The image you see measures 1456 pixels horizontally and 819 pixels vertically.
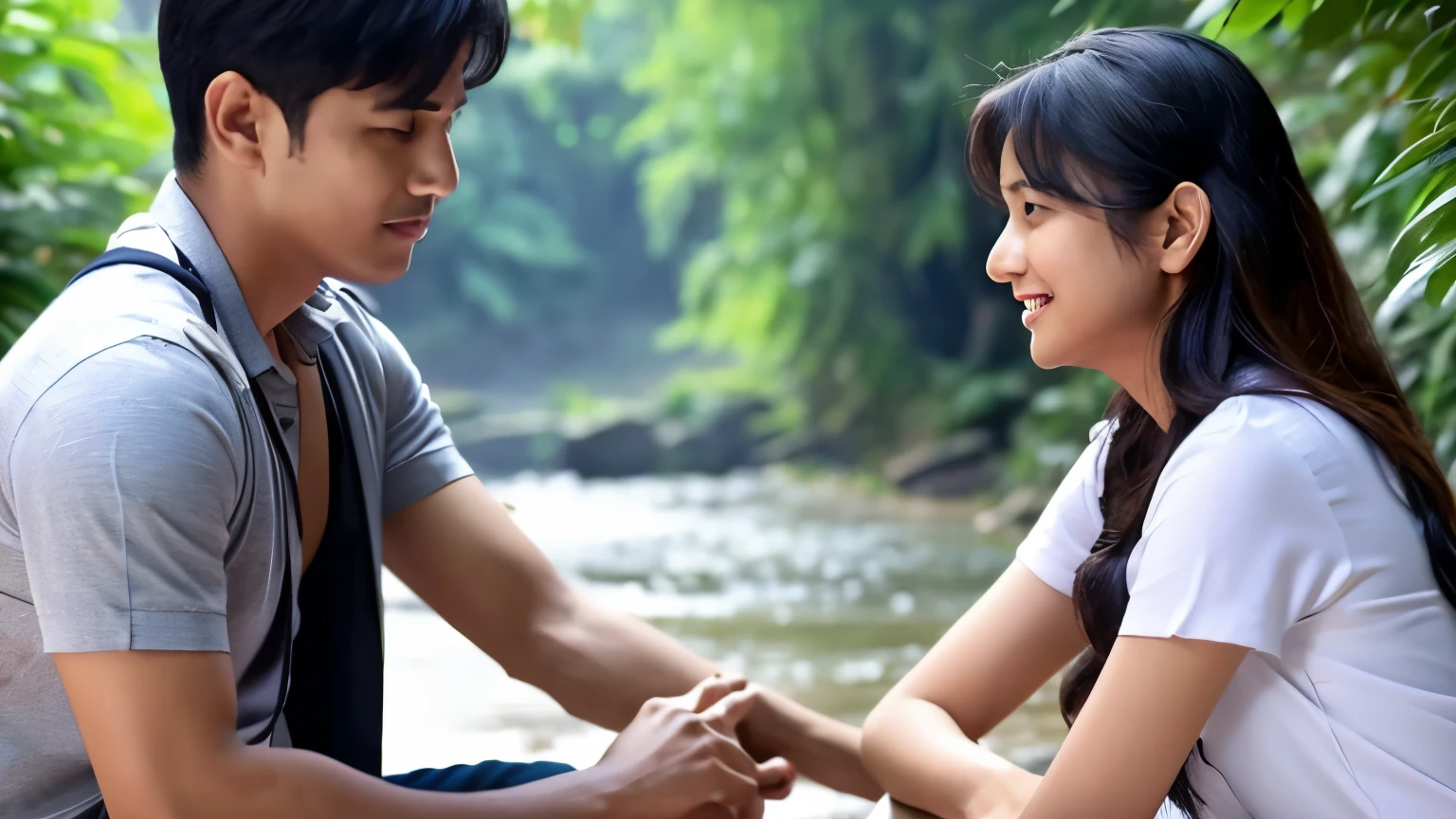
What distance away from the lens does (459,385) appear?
58.7 ft

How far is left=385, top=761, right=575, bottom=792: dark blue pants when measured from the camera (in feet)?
4.16

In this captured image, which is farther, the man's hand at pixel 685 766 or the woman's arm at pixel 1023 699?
the man's hand at pixel 685 766

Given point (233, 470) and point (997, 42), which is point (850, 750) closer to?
point (233, 470)

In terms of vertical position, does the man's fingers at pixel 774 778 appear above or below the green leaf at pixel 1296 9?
below

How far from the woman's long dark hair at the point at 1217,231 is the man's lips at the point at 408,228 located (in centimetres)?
52

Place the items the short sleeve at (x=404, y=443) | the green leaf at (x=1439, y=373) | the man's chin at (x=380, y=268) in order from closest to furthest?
the man's chin at (x=380, y=268), the short sleeve at (x=404, y=443), the green leaf at (x=1439, y=373)

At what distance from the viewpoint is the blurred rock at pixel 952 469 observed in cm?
756

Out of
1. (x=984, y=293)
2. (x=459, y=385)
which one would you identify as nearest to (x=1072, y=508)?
(x=984, y=293)

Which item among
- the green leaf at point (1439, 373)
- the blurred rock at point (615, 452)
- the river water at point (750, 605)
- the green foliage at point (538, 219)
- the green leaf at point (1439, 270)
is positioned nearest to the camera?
the green leaf at point (1439, 270)

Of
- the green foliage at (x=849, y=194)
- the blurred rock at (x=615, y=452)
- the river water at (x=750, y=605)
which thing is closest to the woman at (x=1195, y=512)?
the river water at (x=750, y=605)

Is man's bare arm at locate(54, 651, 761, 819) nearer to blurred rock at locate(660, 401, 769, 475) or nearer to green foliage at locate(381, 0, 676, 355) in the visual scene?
blurred rock at locate(660, 401, 769, 475)

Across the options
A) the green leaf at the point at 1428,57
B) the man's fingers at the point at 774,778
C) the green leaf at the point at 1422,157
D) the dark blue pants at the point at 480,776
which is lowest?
the man's fingers at the point at 774,778

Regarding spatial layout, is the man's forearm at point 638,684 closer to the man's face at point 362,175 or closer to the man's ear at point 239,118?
the man's face at point 362,175

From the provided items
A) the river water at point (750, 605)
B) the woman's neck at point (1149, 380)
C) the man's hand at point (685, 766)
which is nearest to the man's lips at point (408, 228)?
the man's hand at point (685, 766)
